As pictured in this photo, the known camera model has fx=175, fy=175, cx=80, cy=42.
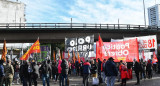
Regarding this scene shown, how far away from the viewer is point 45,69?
10.6m

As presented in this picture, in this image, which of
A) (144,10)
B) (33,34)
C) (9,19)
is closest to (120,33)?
(144,10)

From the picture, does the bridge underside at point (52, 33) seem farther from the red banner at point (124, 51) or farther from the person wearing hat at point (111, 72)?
the person wearing hat at point (111, 72)

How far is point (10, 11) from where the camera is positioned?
67250mm

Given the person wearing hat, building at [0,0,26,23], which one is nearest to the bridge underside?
the person wearing hat

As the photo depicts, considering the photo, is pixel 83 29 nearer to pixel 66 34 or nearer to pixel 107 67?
pixel 66 34

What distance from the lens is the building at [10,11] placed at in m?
65.4

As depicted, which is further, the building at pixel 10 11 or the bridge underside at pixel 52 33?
the building at pixel 10 11

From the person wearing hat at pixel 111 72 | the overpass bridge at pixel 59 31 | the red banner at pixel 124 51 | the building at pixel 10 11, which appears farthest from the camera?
the building at pixel 10 11

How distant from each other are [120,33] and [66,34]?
35.1ft

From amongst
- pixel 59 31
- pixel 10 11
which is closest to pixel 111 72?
pixel 59 31

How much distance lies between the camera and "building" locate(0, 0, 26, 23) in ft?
215

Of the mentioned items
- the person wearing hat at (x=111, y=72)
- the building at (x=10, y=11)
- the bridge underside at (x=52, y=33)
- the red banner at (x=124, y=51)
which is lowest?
the person wearing hat at (x=111, y=72)

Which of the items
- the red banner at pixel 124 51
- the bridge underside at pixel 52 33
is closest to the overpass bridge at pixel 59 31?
the bridge underside at pixel 52 33

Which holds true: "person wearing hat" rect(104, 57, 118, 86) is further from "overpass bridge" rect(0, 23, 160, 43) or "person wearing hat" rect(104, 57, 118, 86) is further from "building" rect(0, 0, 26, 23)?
"building" rect(0, 0, 26, 23)
